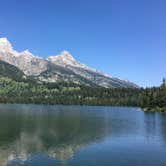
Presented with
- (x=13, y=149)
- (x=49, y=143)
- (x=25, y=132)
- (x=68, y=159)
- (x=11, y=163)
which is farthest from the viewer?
(x=25, y=132)

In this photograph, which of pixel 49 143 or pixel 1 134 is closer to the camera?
pixel 49 143

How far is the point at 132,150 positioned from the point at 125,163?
14717 millimetres

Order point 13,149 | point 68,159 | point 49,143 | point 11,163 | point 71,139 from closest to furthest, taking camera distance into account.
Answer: point 11,163
point 68,159
point 13,149
point 49,143
point 71,139

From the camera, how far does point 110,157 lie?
64875mm

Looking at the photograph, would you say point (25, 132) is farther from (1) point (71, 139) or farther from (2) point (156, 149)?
(2) point (156, 149)

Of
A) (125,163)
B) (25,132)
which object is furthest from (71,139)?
(125,163)

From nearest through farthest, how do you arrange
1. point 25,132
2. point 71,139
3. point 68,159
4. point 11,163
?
1. point 11,163
2. point 68,159
3. point 71,139
4. point 25,132

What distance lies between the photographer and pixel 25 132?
10262cm

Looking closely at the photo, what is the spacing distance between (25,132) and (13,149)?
Result: 29874mm

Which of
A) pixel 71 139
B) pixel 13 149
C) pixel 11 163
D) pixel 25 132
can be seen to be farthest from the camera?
pixel 25 132

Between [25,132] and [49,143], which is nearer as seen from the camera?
[49,143]

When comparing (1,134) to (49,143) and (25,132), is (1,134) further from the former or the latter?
(49,143)

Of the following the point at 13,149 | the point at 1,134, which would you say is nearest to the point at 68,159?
the point at 13,149

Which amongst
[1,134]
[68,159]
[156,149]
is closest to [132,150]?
[156,149]
